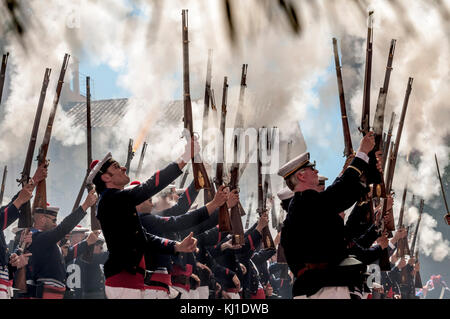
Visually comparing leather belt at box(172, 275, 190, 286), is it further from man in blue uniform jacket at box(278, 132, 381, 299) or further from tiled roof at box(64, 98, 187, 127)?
tiled roof at box(64, 98, 187, 127)

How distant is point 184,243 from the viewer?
19.1ft

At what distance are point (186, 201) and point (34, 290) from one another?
7.13 feet

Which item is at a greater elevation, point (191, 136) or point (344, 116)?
point (344, 116)

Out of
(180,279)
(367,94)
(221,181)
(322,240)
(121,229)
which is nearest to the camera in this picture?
(322,240)

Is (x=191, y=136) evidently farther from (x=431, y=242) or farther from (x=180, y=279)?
(x=431, y=242)

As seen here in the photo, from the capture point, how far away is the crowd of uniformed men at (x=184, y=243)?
5.04 metres

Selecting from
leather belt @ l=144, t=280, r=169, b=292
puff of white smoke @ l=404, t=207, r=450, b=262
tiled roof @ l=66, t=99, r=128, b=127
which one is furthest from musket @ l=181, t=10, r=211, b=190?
puff of white smoke @ l=404, t=207, r=450, b=262

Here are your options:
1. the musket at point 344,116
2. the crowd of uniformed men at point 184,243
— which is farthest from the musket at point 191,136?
the musket at point 344,116

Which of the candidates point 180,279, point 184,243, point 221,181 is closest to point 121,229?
point 184,243

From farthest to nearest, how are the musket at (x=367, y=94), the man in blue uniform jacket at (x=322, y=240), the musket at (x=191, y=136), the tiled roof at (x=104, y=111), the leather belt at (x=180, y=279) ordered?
the tiled roof at (x=104, y=111) → the leather belt at (x=180, y=279) → the musket at (x=191, y=136) → the musket at (x=367, y=94) → the man in blue uniform jacket at (x=322, y=240)

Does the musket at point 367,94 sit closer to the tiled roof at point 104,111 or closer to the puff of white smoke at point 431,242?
the tiled roof at point 104,111
